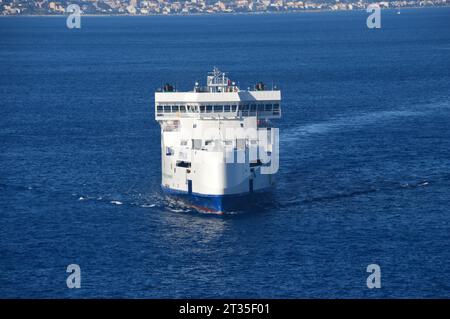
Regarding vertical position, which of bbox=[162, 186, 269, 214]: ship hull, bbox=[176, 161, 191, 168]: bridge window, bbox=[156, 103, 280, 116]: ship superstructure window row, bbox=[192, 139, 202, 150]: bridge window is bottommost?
bbox=[162, 186, 269, 214]: ship hull

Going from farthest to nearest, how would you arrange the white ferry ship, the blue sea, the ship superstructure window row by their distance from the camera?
1. the ship superstructure window row
2. the white ferry ship
3. the blue sea

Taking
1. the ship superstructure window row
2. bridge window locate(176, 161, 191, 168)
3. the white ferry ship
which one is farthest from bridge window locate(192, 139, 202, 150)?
the ship superstructure window row

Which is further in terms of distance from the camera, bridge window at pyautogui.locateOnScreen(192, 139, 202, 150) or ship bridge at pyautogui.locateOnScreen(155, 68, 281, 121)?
ship bridge at pyautogui.locateOnScreen(155, 68, 281, 121)

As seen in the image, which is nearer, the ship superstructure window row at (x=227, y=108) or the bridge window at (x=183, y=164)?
the bridge window at (x=183, y=164)

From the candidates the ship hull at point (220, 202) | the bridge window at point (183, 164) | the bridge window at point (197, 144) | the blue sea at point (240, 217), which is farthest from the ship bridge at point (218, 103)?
the ship hull at point (220, 202)

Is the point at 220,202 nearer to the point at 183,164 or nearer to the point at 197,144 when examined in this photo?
the point at 183,164

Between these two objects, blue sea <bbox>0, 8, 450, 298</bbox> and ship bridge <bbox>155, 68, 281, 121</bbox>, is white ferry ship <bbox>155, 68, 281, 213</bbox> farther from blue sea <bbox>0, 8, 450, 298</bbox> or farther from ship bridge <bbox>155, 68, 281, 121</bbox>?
blue sea <bbox>0, 8, 450, 298</bbox>

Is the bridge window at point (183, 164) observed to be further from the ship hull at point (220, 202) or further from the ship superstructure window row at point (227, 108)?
→ the ship superstructure window row at point (227, 108)

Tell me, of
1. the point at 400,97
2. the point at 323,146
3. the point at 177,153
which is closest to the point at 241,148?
the point at 177,153
